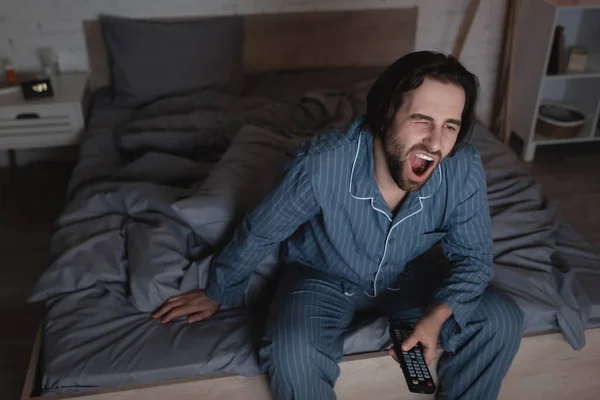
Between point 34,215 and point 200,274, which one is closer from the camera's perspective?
point 200,274

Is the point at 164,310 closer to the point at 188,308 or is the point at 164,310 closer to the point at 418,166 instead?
the point at 188,308

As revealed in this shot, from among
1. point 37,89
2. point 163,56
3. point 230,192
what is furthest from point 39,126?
point 230,192

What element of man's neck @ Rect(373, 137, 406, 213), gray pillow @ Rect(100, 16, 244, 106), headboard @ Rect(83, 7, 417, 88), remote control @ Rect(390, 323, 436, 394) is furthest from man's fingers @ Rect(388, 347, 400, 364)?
headboard @ Rect(83, 7, 417, 88)

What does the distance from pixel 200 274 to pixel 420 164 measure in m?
0.62

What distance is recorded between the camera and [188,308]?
142 cm

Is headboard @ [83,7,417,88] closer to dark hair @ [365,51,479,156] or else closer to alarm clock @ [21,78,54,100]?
alarm clock @ [21,78,54,100]

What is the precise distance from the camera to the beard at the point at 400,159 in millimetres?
1214

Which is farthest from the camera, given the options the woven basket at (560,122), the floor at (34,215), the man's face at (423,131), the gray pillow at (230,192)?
the woven basket at (560,122)

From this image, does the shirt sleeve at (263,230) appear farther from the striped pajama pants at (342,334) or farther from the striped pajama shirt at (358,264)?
the striped pajama pants at (342,334)

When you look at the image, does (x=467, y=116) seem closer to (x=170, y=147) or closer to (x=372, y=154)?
(x=372, y=154)

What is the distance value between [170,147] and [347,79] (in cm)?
96

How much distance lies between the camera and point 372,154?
51.6 inches

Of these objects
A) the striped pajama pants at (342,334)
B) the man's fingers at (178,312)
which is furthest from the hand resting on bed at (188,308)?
the striped pajama pants at (342,334)

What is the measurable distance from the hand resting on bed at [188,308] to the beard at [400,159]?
1.85 ft
